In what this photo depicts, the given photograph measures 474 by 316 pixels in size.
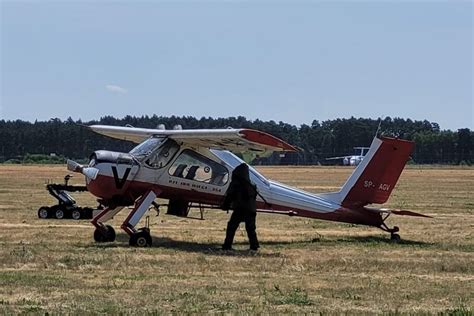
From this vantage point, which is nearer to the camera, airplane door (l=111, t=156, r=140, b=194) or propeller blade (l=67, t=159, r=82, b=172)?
airplane door (l=111, t=156, r=140, b=194)

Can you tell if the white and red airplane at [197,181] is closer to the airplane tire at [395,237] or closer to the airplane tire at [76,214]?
the airplane tire at [395,237]

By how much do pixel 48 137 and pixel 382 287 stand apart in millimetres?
159254

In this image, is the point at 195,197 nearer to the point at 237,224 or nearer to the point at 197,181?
the point at 197,181

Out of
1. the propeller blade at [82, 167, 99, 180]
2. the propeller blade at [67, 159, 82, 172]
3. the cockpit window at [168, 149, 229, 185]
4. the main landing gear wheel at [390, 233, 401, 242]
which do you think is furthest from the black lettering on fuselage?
the main landing gear wheel at [390, 233, 401, 242]

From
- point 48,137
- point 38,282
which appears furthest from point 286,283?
point 48,137

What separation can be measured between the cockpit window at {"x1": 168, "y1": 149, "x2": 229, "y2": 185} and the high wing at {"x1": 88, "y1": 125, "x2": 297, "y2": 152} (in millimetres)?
382

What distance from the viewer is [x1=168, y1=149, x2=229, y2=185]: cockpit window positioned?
58.1ft

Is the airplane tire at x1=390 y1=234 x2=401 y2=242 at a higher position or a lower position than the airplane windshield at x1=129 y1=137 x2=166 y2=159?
lower

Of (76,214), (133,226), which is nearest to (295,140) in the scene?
(76,214)

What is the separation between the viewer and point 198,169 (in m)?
17.8

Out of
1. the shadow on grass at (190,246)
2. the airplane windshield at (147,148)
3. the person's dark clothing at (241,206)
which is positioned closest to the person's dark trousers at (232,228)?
the person's dark clothing at (241,206)

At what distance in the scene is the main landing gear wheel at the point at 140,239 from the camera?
16047 mm

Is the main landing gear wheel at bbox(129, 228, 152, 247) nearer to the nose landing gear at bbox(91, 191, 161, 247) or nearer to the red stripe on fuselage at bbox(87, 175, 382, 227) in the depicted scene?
the nose landing gear at bbox(91, 191, 161, 247)

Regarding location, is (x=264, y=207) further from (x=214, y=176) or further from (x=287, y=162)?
(x=287, y=162)
